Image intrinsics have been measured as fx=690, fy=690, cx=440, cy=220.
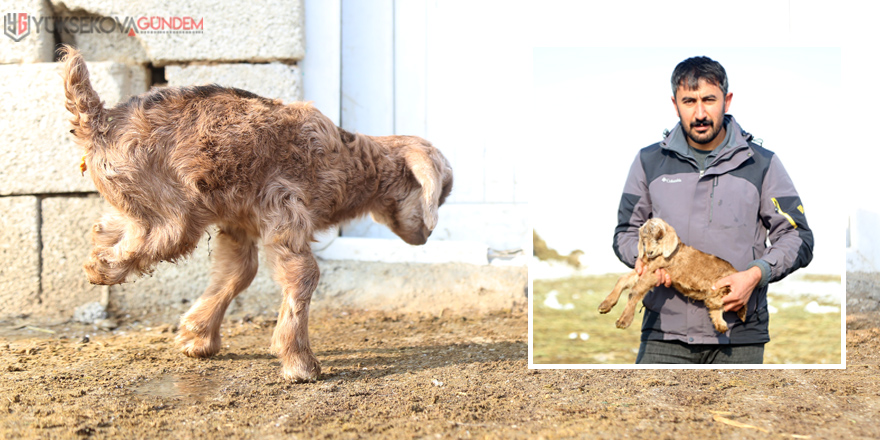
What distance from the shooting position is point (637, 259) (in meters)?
3.03

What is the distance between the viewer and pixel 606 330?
3.39m

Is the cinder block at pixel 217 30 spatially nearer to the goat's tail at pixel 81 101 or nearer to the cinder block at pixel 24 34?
the cinder block at pixel 24 34

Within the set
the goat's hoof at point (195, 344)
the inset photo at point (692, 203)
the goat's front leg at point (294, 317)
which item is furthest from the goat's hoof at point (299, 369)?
the inset photo at point (692, 203)

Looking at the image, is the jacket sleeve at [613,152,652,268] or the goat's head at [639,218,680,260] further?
the jacket sleeve at [613,152,652,268]

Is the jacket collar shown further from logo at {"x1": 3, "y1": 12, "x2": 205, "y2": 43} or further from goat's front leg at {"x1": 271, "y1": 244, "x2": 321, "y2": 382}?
logo at {"x1": 3, "y1": 12, "x2": 205, "y2": 43}

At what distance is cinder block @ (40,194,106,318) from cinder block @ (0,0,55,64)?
1.03 m

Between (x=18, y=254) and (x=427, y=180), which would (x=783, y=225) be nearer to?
(x=427, y=180)

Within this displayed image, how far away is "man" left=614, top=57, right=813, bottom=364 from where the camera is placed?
2.93 meters

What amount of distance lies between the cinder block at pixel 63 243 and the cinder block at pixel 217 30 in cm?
121

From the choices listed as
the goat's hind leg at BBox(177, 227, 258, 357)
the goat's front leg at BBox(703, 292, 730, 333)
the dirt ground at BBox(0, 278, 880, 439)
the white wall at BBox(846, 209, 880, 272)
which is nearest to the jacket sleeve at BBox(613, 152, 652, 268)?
the goat's front leg at BBox(703, 292, 730, 333)

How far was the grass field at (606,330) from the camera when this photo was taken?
10.4 ft

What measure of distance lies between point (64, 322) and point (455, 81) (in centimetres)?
349

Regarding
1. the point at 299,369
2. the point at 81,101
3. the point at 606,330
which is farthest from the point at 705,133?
the point at 81,101

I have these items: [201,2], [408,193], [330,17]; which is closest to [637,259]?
[408,193]
